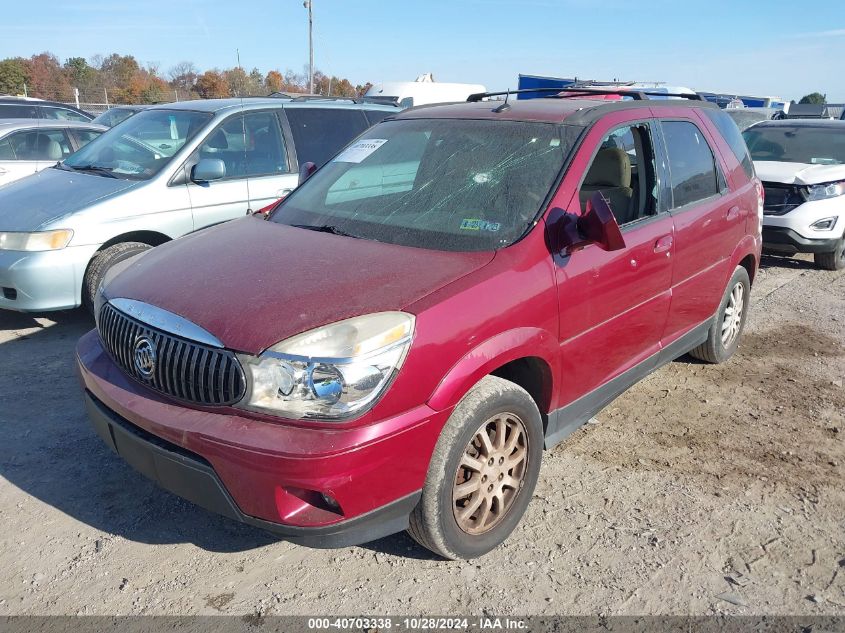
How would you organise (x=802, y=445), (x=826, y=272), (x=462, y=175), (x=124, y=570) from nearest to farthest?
(x=124, y=570) → (x=462, y=175) → (x=802, y=445) → (x=826, y=272)

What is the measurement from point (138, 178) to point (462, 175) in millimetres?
3275

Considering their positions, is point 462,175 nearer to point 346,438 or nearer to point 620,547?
point 346,438

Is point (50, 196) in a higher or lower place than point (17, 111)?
lower

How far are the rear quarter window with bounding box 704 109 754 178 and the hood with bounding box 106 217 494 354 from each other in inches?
106

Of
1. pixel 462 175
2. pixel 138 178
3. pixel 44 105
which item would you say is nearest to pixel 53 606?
pixel 462 175

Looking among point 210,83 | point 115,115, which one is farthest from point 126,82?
point 115,115

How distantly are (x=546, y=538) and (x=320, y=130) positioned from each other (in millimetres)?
4808

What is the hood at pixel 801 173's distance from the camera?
809 cm

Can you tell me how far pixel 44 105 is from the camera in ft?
38.8

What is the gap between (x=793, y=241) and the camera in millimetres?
8000

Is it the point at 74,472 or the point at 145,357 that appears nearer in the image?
the point at 145,357

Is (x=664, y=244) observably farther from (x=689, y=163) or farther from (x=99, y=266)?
(x=99, y=266)

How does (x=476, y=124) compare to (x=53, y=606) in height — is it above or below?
above

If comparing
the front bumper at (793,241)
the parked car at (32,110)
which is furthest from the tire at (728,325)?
the parked car at (32,110)
